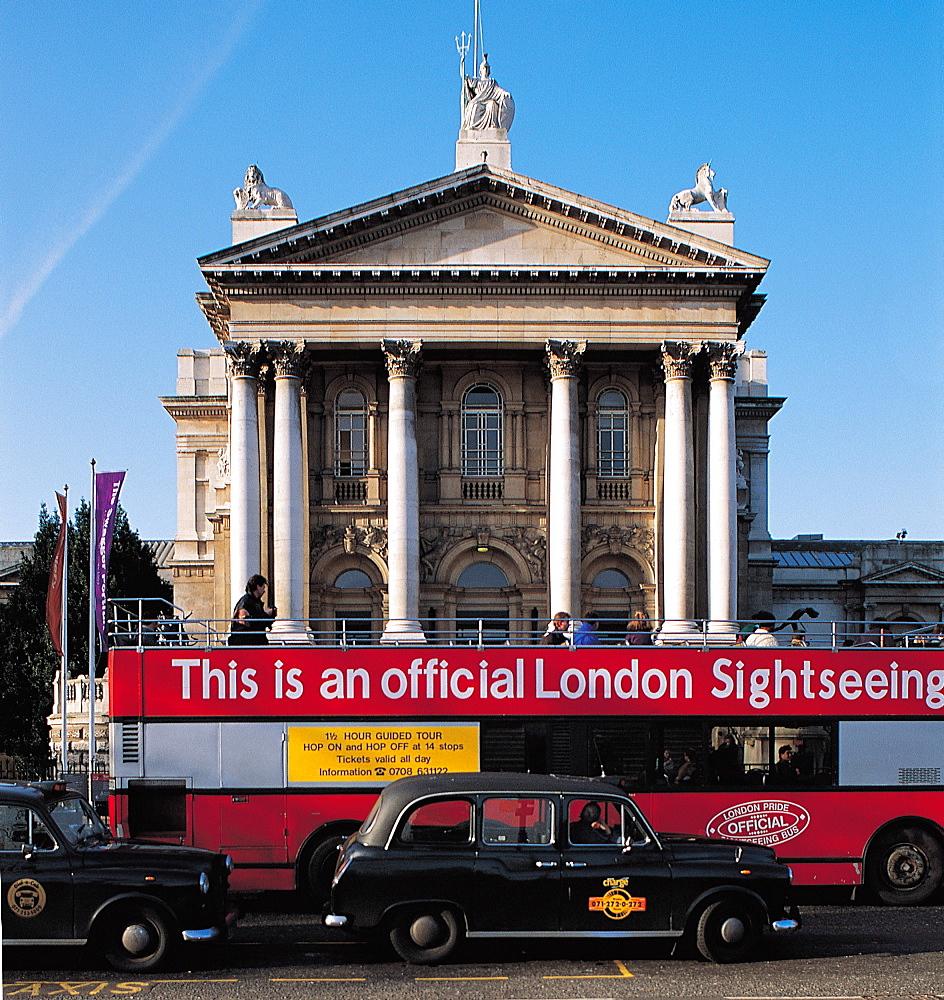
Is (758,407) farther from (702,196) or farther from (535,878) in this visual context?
(535,878)

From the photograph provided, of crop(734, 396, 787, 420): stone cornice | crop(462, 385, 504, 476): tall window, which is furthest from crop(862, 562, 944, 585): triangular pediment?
crop(462, 385, 504, 476): tall window

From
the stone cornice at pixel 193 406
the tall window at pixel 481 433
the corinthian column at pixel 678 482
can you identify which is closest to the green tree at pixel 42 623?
the stone cornice at pixel 193 406

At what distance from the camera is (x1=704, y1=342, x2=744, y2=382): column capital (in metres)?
38.5

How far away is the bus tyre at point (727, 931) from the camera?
13.2 meters

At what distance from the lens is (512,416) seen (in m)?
41.0

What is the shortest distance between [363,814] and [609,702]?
3630 millimetres

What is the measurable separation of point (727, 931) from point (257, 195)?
32.5 m

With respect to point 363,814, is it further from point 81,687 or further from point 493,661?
point 81,687

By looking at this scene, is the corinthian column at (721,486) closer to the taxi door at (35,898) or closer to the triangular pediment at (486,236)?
the triangular pediment at (486,236)

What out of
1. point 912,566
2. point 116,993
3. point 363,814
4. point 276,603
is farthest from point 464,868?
point 912,566

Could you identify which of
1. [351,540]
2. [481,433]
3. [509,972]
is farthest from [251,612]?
[481,433]

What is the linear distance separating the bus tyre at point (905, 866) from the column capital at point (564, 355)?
878 inches

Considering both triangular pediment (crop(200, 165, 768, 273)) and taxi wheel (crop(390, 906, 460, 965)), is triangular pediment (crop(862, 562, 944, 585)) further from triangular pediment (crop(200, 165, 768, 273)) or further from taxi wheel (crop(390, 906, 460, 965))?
taxi wheel (crop(390, 906, 460, 965))

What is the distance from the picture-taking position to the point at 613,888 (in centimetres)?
1305
